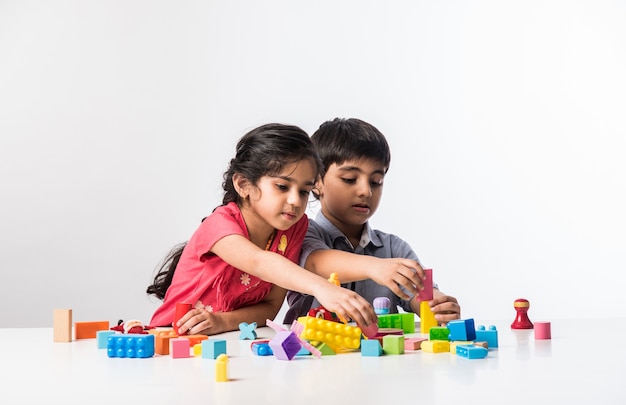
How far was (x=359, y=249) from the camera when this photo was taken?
2.13 meters

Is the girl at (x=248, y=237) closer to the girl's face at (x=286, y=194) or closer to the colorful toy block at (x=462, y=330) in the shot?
the girl's face at (x=286, y=194)

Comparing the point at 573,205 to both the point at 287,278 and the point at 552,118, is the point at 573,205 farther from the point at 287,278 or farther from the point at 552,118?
the point at 287,278

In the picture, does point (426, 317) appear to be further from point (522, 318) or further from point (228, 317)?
point (228, 317)

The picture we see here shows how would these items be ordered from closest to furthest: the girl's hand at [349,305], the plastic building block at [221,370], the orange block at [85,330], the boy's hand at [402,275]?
the plastic building block at [221,370], the girl's hand at [349,305], the boy's hand at [402,275], the orange block at [85,330]

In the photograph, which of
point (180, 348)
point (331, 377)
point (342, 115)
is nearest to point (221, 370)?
point (331, 377)

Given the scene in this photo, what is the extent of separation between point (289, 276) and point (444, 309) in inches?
15.0

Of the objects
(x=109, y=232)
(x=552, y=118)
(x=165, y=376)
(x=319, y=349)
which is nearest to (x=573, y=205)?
(x=552, y=118)

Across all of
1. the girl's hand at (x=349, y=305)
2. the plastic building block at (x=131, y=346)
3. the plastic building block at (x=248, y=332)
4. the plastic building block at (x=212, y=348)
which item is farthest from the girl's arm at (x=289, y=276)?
the plastic building block at (x=131, y=346)

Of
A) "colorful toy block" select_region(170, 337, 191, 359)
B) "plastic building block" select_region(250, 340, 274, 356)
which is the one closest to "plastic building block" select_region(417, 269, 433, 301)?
"plastic building block" select_region(250, 340, 274, 356)

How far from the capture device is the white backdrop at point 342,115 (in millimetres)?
3305

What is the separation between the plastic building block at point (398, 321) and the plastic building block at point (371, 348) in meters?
0.35

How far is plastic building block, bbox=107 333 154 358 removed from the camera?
127 cm

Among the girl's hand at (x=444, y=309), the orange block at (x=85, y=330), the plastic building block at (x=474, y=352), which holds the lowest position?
the plastic building block at (x=474, y=352)

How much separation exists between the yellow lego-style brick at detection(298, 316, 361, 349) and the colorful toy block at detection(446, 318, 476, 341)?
19 centimetres
